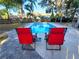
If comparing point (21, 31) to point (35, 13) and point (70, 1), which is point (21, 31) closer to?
point (70, 1)

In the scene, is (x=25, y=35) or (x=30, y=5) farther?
(x=30, y=5)

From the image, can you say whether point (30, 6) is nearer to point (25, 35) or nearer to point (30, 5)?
point (30, 5)

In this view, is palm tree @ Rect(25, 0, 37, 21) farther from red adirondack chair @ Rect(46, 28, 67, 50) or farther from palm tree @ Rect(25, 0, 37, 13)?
red adirondack chair @ Rect(46, 28, 67, 50)

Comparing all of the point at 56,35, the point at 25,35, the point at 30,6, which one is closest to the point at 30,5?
the point at 30,6

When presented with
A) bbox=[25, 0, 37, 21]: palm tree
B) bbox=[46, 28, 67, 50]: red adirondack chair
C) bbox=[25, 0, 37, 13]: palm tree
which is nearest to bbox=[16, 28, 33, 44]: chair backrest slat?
bbox=[46, 28, 67, 50]: red adirondack chair

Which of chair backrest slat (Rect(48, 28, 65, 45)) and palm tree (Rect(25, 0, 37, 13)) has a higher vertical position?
palm tree (Rect(25, 0, 37, 13))

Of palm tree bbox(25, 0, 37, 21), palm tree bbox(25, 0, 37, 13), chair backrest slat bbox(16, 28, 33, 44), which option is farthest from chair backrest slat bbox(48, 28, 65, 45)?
palm tree bbox(25, 0, 37, 13)

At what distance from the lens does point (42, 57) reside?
20.9ft

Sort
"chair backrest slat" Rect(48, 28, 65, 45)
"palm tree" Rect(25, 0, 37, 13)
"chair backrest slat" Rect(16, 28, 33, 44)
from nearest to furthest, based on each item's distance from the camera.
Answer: "chair backrest slat" Rect(48, 28, 65, 45) < "chair backrest slat" Rect(16, 28, 33, 44) < "palm tree" Rect(25, 0, 37, 13)

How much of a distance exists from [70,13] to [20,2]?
26.3 ft

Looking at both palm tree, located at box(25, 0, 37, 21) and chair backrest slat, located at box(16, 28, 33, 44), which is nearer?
chair backrest slat, located at box(16, 28, 33, 44)

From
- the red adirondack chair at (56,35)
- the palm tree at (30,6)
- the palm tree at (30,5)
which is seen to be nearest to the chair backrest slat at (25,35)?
the red adirondack chair at (56,35)

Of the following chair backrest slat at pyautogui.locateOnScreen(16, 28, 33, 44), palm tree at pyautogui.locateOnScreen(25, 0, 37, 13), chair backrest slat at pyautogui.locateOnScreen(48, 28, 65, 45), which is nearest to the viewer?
chair backrest slat at pyautogui.locateOnScreen(48, 28, 65, 45)

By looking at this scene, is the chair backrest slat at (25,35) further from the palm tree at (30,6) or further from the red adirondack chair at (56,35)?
the palm tree at (30,6)
